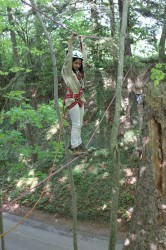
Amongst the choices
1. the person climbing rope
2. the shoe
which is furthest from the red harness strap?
the shoe

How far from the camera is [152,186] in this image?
3.81 metres

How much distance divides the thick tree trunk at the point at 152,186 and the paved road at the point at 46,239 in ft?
15.3

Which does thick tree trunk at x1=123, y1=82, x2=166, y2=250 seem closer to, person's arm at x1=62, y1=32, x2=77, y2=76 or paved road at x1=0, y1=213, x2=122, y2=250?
person's arm at x1=62, y1=32, x2=77, y2=76

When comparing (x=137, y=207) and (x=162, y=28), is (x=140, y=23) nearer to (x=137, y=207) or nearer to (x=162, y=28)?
(x=162, y=28)

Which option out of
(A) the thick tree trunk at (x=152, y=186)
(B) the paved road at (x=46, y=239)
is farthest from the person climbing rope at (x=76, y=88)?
(B) the paved road at (x=46, y=239)

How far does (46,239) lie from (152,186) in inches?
Result: 247

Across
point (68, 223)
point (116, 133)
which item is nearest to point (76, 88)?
point (116, 133)

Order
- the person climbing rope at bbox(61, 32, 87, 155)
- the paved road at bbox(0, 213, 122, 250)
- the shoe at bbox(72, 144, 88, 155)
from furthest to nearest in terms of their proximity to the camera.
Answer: the paved road at bbox(0, 213, 122, 250) < the shoe at bbox(72, 144, 88, 155) < the person climbing rope at bbox(61, 32, 87, 155)

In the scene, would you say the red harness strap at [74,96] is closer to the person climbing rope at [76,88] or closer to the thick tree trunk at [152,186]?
the person climbing rope at [76,88]

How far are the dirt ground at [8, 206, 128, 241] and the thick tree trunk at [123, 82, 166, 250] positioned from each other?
500 cm

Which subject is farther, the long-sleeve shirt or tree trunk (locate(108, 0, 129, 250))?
the long-sleeve shirt

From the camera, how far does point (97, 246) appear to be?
8320 millimetres

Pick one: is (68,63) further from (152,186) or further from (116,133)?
(152,186)

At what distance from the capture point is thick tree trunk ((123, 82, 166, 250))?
372 cm
